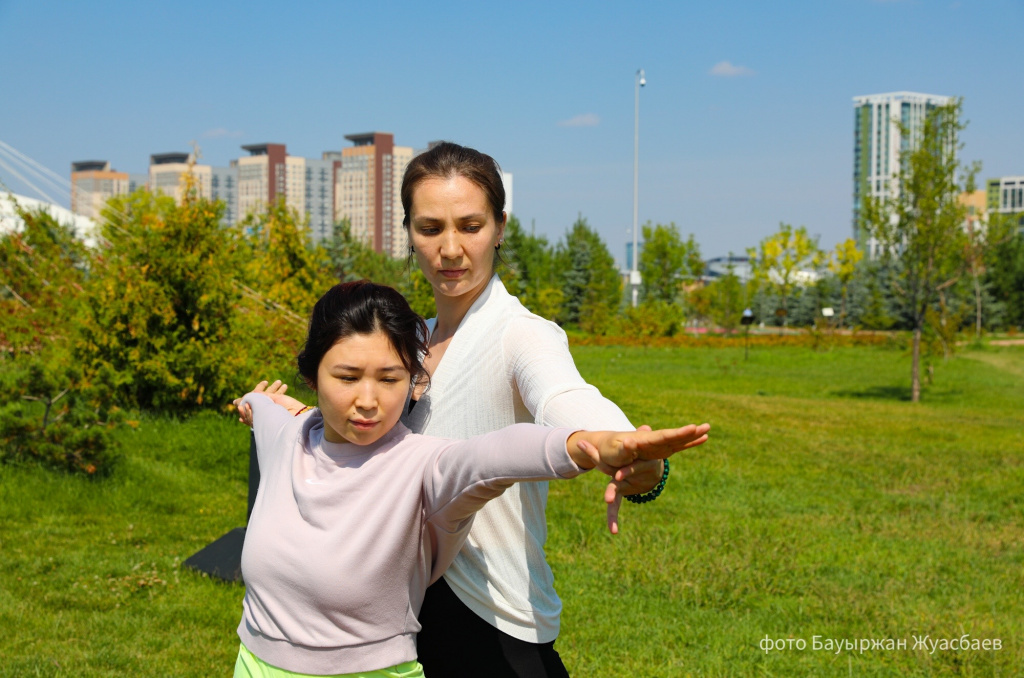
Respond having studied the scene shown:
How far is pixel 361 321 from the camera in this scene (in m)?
1.67

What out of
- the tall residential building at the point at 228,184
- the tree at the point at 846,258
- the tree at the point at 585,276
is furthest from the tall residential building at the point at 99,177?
the tree at the point at 846,258

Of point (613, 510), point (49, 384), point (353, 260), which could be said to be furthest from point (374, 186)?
point (613, 510)

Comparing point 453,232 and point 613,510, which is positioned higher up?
point 453,232

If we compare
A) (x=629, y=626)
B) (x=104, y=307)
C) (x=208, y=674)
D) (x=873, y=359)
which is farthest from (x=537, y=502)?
(x=873, y=359)

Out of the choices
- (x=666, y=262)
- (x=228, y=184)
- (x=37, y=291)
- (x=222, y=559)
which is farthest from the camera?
(x=228, y=184)

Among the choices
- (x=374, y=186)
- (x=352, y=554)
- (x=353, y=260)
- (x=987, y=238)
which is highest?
(x=374, y=186)

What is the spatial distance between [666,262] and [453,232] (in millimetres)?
36031

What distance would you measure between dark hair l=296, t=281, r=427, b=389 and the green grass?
→ 2.66 m

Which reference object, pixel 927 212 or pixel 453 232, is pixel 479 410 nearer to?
pixel 453 232

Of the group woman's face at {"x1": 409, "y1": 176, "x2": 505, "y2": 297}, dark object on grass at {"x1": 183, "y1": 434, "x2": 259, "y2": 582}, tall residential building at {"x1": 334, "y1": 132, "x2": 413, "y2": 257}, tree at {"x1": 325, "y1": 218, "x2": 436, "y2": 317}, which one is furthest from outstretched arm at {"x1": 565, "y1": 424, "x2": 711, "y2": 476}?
tall residential building at {"x1": 334, "y1": 132, "x2": 413, "y2": 257}

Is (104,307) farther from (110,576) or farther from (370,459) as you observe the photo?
(370,459)

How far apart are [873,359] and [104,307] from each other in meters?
21.5

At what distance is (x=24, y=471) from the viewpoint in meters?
6.13

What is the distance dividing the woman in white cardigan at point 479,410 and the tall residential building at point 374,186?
9742 centimetres
